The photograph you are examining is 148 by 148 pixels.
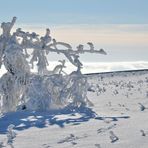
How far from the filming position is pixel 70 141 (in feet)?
28.7

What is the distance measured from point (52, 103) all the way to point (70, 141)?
21.6 feet

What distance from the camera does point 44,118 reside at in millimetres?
12352

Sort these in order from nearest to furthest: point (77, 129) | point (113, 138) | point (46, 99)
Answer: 1. point (113, 138)
2. point (77, 129)
3. point (46, 99)

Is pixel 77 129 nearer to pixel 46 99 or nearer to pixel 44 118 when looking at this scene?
pixel 44 118

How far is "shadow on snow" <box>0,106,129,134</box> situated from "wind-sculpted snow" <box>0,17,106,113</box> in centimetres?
122

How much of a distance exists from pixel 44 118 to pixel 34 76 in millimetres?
3264

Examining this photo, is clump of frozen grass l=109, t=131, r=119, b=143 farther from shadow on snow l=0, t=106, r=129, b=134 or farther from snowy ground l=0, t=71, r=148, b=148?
shadow on snow l=0, t=106, r=129, b=134

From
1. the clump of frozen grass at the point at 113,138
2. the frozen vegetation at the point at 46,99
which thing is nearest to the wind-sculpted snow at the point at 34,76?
the frozen vegetation at the point at 46,99

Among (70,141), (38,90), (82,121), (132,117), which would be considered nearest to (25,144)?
(70,141)

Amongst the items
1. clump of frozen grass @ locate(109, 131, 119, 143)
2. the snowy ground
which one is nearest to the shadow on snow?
the snowy ground

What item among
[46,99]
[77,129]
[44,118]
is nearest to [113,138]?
[77,129]

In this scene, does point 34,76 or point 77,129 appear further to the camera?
point 34,76

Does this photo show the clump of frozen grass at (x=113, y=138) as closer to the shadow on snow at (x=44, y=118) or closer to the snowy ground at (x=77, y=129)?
the snowy ground at (x=77, y=129)

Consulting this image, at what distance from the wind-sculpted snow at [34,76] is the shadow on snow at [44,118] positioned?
1.22 metres
